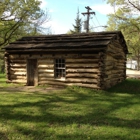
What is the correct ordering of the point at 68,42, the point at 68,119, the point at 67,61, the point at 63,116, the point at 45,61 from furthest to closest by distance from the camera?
the point at 45,61, the point at 68,42, the point at 67,61, the point at 63,116, the point at 68,119

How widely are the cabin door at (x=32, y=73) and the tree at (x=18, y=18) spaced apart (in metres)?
12.8

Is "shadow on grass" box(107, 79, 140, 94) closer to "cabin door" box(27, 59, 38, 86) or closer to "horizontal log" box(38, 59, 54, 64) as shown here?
"horizontal log" box(38, 59, 54, 64)

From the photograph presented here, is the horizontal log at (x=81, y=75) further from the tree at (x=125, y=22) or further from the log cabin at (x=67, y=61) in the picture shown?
the tree at (x=125, y=22)

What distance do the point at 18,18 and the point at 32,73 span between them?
1516cm

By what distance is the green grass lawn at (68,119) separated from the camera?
540 centimetres

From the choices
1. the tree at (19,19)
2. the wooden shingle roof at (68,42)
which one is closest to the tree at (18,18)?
the tree at (19,19)

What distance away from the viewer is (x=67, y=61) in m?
13.9

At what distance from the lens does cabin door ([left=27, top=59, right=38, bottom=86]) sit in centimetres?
1513

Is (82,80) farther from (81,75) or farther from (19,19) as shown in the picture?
(19,19)

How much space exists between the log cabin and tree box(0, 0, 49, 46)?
1130 centimetres

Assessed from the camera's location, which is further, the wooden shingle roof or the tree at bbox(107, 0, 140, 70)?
the tree at bbox(107, 0, 140, 70)

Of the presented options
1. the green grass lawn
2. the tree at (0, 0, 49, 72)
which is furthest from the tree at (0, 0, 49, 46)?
the green grass lawn

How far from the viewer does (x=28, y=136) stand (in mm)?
5277

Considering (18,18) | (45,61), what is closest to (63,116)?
(45,61)
